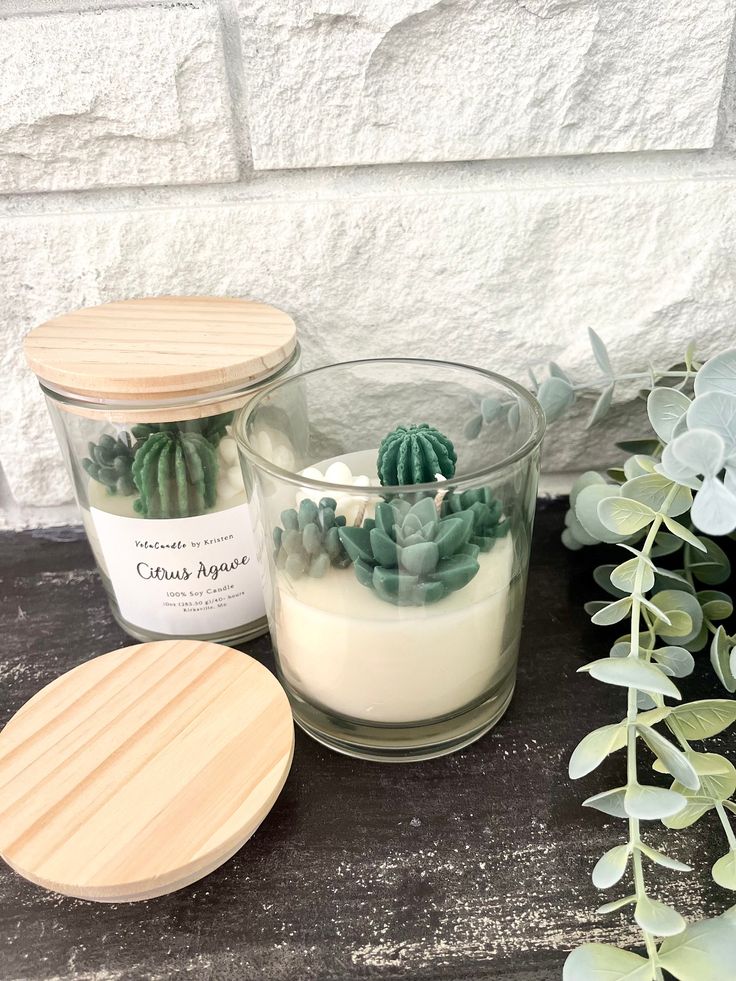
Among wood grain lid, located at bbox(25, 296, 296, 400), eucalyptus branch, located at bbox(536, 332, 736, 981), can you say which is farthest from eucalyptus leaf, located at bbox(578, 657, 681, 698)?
wood grain lid, located at bbox(25, 296, 296, 400)

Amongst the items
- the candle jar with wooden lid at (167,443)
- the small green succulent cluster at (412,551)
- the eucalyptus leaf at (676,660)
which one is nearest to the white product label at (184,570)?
the candle jar with wooden lid at (167,443)

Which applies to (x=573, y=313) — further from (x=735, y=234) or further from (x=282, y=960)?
(x=282, y=960)

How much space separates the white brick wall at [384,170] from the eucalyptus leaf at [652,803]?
300 mm

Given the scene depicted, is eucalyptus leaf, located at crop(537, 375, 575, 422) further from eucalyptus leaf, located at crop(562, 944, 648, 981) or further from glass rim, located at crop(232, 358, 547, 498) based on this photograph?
eucalyptus leaf, located at crop(562, 944, 648, 981)

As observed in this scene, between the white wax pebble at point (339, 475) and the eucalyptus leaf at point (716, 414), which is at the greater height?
the eucalyptus leaf at point (716, 414)

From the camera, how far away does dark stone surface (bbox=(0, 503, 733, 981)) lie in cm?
29

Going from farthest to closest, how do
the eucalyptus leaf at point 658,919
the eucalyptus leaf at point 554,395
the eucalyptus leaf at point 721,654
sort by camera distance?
the eucalyptus leaf at point 554,395, the eucalyptus leaf at point 721,654, the eucalyptus leaf at point 658,919

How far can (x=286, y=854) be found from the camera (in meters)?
0.33

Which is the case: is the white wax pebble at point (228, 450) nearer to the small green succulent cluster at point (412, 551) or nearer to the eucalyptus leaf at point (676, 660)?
the small green succulent cluster at point (412, 551)

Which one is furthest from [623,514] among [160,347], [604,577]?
[160,347]

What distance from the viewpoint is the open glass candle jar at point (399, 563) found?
324mm

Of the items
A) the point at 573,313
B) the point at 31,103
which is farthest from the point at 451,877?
the point at 31,103

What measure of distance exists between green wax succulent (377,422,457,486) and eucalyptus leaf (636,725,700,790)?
0.47 ft

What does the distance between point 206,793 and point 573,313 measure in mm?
349
